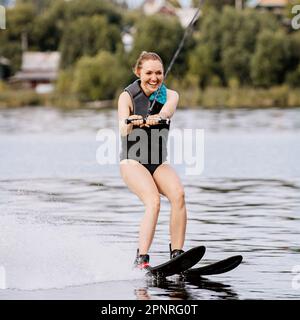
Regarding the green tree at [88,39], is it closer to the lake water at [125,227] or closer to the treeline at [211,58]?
the treeline at [211,58]

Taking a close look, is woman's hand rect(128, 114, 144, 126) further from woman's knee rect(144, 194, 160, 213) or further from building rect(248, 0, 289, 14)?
building rect(248, 0, 289, 14)

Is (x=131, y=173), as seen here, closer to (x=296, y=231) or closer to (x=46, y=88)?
(x=296, y=231)

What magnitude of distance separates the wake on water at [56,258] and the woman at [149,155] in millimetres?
425

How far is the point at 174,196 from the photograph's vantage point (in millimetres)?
10023

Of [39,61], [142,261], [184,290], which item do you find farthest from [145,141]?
[39,61]

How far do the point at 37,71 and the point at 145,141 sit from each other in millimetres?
107400

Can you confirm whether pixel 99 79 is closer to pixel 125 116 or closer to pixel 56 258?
pixel 56 258

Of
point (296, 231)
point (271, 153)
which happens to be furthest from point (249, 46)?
point (296, 231)

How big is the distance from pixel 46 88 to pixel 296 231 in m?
102

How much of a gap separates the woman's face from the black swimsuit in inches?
3.9

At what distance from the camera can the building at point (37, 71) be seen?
11681 centimetres

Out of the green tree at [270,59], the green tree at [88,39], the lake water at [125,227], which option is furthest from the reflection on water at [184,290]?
the green tree at [88,39]

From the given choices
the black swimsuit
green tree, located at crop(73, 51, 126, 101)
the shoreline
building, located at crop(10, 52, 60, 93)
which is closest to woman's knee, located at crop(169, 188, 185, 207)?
the black swimsuit
